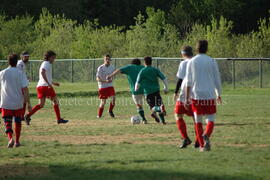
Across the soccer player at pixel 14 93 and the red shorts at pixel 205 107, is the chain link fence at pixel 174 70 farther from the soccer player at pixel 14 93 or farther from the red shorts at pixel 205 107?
the red shorts at pixel 205 107

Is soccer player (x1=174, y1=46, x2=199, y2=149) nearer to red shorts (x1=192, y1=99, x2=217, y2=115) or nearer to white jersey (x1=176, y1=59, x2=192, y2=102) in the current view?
white jersey (x1=176, y1=59, x2=192, y2=102)

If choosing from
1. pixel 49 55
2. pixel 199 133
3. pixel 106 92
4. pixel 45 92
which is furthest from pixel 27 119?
pixel 199 133

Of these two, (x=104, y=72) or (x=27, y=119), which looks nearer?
(x=27, y=119)

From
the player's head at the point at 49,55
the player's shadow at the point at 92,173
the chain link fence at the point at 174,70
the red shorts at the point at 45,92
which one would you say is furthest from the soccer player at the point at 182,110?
the chain link fence at the point at 174,70

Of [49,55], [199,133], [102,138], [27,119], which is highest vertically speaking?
[49,55]

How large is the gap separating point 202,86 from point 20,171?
11.8 ft

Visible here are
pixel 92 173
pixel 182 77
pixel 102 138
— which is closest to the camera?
pixel 92 173

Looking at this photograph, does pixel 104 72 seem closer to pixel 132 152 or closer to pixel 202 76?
pixel 132 152

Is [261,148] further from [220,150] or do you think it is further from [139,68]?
[139,68]

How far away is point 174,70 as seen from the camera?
4238cm

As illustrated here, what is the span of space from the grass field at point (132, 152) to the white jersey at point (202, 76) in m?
1.03

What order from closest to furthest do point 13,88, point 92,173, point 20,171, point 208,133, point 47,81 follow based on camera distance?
point 92,173 → point 20,171 → point 208,133 → point 13,88 → point 47,81

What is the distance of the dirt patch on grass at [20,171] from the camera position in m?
10.0

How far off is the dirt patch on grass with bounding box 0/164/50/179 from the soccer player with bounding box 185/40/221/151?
119 inches
